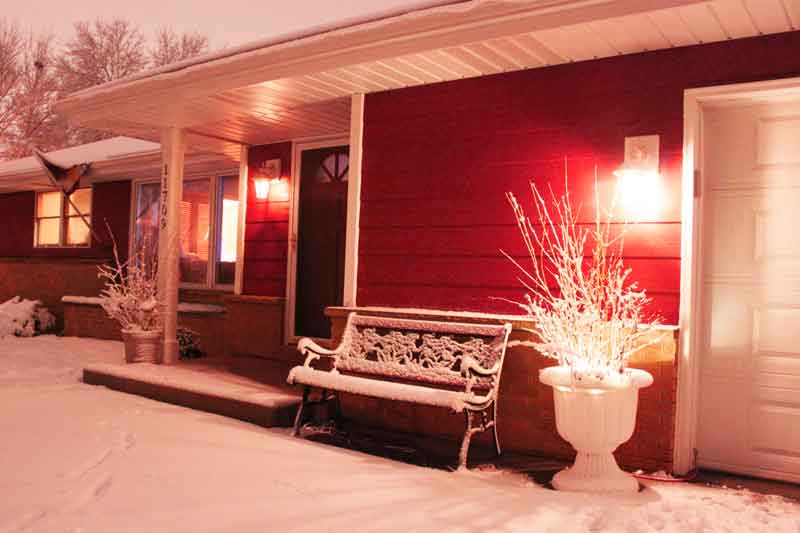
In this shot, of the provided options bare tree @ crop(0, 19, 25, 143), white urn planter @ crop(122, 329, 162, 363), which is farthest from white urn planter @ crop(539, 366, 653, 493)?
bare tree @ crop(0, 19, 25, 143)

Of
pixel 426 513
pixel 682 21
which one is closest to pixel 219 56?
pixel 682 21

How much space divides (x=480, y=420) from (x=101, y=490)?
8.07 feet

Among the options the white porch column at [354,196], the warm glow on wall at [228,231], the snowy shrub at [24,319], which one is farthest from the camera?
the snowy shrub at [24,319]

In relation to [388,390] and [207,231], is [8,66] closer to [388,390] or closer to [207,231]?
[207,231]

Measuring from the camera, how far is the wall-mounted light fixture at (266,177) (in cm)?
800

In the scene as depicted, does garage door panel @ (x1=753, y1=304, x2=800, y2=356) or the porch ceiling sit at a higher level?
the porch ceiling

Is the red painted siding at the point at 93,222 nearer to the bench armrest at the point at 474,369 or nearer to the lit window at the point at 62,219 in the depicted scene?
the lit window at the point at 62,219

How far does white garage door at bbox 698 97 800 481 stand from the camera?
4188mm

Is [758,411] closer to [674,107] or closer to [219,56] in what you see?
[674,107]

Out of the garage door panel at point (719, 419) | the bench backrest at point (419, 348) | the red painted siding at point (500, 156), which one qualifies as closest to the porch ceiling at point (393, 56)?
the red painted siding at point (500, 156)

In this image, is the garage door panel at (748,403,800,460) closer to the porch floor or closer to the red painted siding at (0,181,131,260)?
the porch floor

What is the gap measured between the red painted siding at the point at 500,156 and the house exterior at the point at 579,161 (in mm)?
13

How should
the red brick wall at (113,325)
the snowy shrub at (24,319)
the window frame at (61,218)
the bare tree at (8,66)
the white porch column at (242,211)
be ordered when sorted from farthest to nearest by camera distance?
the bare tree at (8,66) → the window frame at (61,218) → the snowy shrub at (24,319) → the red brick wall at (113,325) → the white porch column at (242,211)

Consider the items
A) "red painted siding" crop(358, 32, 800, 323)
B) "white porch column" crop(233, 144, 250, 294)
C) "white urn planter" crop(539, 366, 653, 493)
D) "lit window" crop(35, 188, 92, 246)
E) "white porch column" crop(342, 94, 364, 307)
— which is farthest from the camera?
"lit window" crop(35, 188, 92, 246)
